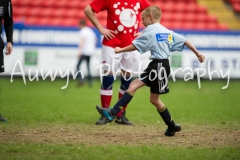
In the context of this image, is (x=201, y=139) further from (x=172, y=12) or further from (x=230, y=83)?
(x=172, y=12)

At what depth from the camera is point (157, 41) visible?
6734 mm

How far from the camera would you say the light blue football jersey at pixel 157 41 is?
673 centimetres

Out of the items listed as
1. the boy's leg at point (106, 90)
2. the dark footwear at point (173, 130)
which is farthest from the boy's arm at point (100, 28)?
the dark footwear at point (173, 130)

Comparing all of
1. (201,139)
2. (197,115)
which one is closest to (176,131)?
(201,139)

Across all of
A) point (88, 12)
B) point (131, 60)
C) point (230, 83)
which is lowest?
point (230, 83)

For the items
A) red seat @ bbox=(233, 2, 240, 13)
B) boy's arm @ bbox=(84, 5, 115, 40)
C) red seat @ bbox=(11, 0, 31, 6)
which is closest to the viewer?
boy's arm @ bbox=(84, 5, 115, 40)

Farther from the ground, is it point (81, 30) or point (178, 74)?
point (81, 30)

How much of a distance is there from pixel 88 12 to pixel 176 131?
256cm

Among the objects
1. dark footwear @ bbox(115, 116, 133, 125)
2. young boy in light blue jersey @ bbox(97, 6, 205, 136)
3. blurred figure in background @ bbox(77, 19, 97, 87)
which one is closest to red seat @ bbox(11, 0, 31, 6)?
blurred figure in background @ bbox(77, 19, 97, 87)

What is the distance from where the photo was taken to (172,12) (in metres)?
21.1

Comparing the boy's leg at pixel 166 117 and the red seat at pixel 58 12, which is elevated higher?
the red seat at pixel 58 12

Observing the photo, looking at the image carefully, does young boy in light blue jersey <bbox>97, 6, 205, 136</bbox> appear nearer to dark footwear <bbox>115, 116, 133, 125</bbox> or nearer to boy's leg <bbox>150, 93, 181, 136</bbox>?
boy's leg <bbox>150, 93, 181, 136</bbox>

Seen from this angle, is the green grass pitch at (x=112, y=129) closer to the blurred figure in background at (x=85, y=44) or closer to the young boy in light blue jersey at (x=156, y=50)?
the young boy in light blue jersey at (x=156, y=50)

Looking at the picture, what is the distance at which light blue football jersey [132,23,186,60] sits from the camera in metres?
6.73
